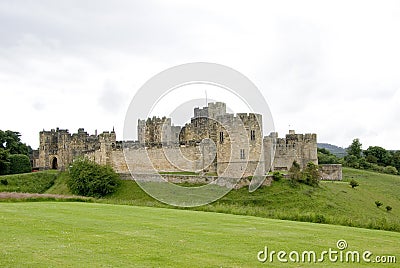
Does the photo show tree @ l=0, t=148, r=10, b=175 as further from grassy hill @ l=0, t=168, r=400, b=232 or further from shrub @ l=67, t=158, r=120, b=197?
grassy hill @ l=0, t=168, r=400, b=232

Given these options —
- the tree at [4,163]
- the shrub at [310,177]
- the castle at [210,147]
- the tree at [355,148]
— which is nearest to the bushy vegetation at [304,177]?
the shrub at [310,177]

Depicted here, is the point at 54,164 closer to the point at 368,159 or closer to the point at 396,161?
the point at 368,159

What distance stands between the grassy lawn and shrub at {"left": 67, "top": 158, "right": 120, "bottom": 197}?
24.8m

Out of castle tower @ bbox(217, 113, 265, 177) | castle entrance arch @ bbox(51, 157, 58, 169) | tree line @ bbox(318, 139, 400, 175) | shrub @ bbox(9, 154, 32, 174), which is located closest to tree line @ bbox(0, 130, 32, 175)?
shrub @ bbox(9, 154, 32, 174)

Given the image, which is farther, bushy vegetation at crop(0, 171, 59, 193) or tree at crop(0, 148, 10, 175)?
tree at crop(0, 148, 10, 175)

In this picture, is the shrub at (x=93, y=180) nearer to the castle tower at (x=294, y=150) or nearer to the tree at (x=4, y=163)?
the tree at (x=4, y=163)

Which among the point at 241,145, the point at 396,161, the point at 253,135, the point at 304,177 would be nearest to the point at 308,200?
the point at 304,177

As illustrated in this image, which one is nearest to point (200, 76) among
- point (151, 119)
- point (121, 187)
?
point (121, 187)

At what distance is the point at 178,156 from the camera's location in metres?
50.4

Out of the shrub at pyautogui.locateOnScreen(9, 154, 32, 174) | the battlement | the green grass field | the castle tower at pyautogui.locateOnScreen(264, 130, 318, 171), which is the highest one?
the battlement

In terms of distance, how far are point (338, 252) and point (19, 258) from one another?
7814 mm

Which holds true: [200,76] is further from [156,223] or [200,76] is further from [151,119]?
[151,119]

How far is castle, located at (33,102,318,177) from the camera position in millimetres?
43000

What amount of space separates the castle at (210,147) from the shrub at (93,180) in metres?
4.24
